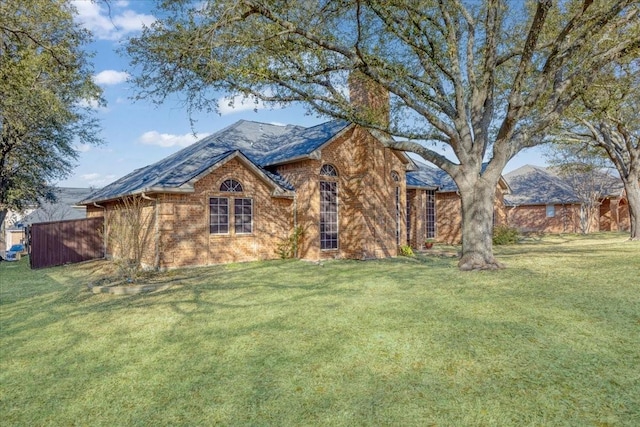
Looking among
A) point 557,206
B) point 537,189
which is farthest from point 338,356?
point 537,189

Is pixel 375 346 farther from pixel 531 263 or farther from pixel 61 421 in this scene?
pixel 531 263

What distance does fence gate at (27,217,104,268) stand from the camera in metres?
16.8

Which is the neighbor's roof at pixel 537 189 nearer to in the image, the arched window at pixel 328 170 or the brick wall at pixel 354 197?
the brick wall at pixel 354 197

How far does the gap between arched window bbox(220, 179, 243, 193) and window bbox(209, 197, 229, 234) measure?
382 millimetres

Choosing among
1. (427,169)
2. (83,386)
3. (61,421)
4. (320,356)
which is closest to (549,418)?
(320,356)

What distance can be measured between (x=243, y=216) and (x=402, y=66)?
7.98 meters

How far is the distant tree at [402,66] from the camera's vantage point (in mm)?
9727

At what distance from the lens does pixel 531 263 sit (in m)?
11.8

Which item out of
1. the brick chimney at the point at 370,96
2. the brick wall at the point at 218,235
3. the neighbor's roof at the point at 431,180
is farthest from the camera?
the neighbor's roof at the point at 431,180

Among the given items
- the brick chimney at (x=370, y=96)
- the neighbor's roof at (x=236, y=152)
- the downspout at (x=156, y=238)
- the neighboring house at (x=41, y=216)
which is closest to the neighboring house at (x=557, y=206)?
the brick chimney at (x=370, y=96)

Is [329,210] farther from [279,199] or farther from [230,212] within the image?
[230,212]

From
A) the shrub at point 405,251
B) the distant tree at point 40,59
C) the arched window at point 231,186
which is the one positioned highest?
the distant tree at point 40,59

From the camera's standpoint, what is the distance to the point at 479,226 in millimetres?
10758

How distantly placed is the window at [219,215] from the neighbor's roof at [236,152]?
1.31 meters
